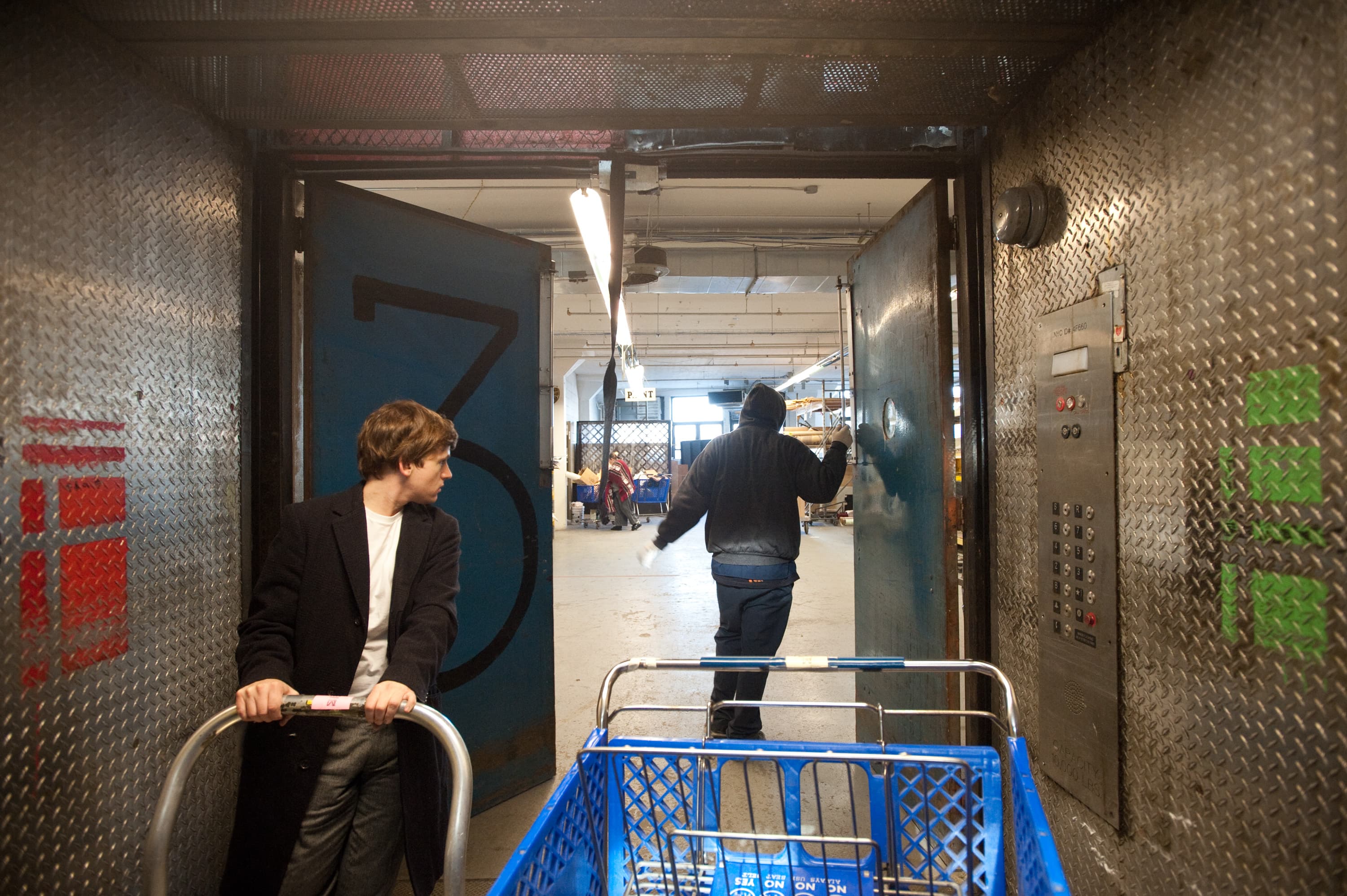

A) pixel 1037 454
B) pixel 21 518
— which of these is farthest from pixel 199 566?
pixel 1037 454

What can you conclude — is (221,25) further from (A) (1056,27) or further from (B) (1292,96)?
(B) (1292,96)

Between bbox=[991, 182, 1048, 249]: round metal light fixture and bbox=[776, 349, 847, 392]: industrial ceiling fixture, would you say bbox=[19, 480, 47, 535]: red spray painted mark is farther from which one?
bbox=[776, 349, 847, 392]: industrial ceiling fixture

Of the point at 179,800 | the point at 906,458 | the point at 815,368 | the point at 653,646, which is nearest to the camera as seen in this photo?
the point at 179,800

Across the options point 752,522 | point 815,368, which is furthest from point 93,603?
point 815,368

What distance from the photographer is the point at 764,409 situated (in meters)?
3.46

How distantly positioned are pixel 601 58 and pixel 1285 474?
1816 mm

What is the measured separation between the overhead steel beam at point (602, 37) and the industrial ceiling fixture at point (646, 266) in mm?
4405

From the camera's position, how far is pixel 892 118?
217cm

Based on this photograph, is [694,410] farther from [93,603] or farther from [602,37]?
[93,603]

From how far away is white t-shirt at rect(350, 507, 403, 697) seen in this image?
1.69m

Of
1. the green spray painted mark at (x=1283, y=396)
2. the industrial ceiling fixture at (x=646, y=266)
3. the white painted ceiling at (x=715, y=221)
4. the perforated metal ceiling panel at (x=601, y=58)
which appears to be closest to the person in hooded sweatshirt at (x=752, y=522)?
the perforated metal ceiling panel at (x=601, y=58)

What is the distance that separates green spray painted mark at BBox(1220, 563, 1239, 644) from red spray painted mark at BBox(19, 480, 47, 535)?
2493 mm

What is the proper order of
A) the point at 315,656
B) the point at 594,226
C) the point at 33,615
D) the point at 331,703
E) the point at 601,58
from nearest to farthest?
1. the point at 331,703
2. the point at 33,615
3. the point at 315,656
4. the point at 601,58
5. the point at 594,226

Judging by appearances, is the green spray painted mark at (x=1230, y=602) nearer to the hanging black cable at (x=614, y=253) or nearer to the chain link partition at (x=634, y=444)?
the hanging black cable at (x=614, y=253)
